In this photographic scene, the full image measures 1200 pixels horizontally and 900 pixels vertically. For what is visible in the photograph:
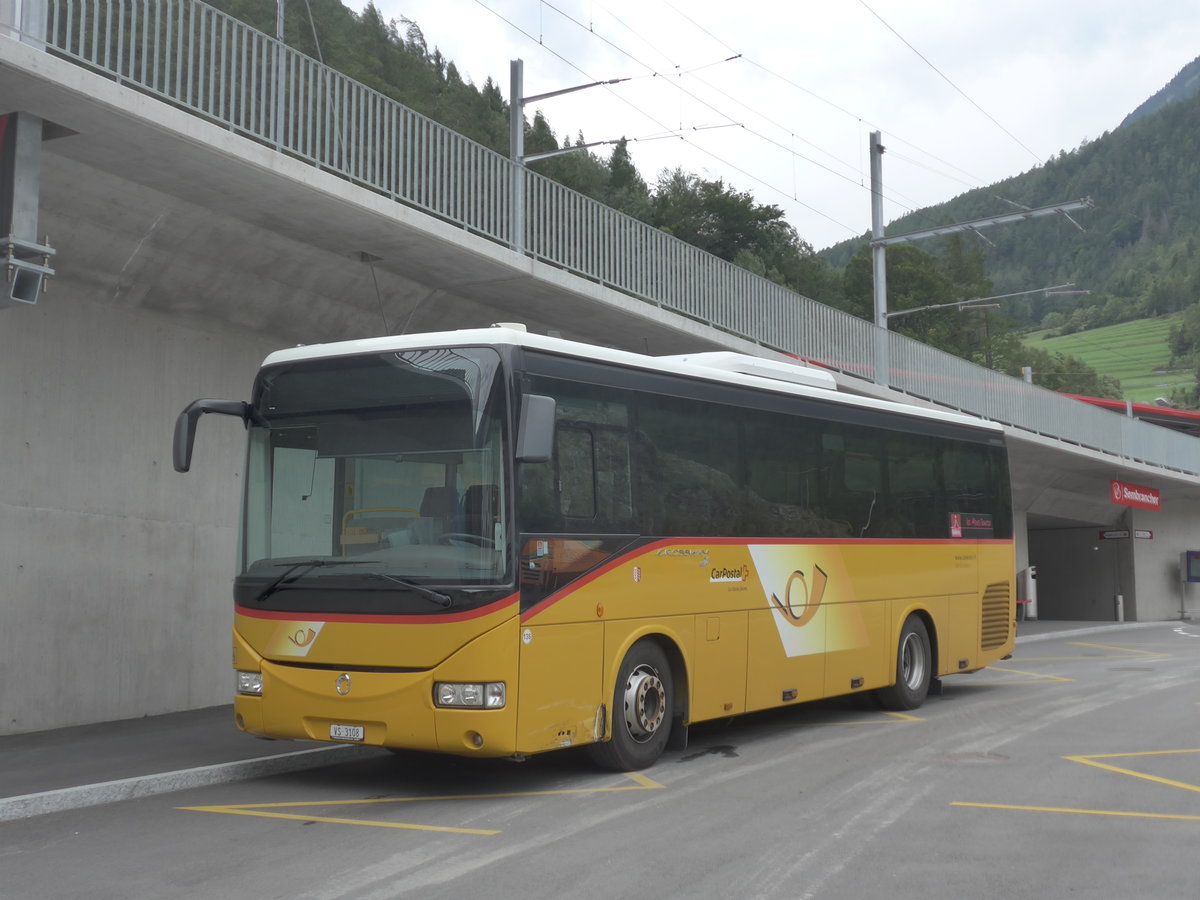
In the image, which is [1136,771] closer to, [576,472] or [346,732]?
[576,472]

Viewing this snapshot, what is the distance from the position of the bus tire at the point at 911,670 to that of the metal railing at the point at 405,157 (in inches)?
245

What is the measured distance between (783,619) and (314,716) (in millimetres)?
4427

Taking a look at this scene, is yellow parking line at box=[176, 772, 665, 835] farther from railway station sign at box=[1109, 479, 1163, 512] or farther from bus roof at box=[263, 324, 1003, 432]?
railway station sign at box=[1109, 479, 1163, 512]

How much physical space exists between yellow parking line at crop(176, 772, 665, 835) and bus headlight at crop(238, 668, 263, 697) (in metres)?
0.83

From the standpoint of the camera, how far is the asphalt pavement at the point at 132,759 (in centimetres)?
851

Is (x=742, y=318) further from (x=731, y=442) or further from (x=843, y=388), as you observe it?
(x=731, y=442)

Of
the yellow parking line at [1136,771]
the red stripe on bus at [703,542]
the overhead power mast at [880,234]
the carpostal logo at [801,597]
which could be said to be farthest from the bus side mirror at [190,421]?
the overhead power mast at [880,234]

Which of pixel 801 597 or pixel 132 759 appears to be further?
pixel 801 597

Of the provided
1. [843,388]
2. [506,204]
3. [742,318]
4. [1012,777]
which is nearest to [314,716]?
[1012,777]

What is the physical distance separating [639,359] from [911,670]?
569 cm

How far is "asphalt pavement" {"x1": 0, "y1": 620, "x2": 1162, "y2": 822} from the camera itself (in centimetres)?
851

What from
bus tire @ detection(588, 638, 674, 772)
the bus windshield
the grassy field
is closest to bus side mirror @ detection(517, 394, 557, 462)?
the bus windshield

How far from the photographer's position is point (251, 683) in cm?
901

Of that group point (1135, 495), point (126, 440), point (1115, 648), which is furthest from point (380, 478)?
point (1135, 495)
